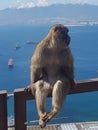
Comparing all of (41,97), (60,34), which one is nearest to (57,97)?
(41,97)

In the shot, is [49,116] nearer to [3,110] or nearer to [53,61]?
[3,110]

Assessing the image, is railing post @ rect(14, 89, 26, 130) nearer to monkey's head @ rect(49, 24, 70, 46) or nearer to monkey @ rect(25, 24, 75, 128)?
monkey @ rect(25, 24, 75, 128)

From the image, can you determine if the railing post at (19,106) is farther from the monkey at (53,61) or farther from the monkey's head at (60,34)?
the monkey's head at (60,34)

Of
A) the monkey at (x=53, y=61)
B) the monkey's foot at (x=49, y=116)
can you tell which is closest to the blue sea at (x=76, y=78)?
the monkey at (x=53, y=61)

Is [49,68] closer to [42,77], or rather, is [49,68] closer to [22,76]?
[42,77]

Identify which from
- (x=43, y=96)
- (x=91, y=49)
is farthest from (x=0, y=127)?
(x=91, y=49)

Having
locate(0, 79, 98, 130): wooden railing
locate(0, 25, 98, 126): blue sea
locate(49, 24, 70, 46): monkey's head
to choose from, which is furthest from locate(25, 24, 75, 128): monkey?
locate(0, 25, 98, 126): blue sea
